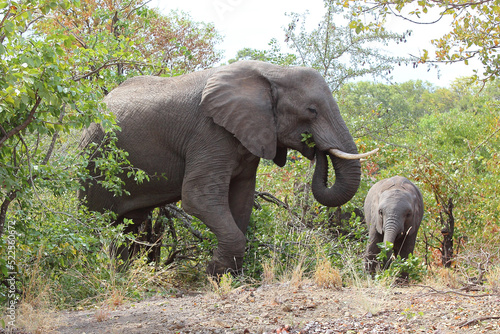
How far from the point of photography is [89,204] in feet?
28.3

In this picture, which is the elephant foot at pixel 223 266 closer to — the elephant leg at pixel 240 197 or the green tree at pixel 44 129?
the elephant leg at pixel 240 197

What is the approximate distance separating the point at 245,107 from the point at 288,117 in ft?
1.85

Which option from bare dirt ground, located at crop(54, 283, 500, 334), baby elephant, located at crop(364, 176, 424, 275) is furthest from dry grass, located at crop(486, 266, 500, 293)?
baby elephant, located at crop(364, 176, 424, 275)

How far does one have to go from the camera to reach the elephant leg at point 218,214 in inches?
303

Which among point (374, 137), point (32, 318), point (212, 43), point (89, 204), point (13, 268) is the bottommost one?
point (32, 318)

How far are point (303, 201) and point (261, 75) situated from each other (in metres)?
2.67

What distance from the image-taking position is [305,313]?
18.1ft

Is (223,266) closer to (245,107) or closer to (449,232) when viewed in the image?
(245,107)

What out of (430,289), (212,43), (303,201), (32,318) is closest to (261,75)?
(303,201)

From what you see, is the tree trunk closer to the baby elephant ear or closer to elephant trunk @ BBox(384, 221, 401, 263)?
elephant trunk @ BBox(384, 221, 401, 263)

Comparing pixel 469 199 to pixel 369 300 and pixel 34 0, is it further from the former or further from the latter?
pixel 34 0

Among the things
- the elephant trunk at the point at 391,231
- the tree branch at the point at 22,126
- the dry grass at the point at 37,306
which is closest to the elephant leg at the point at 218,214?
the dry grass at the point at 37,306

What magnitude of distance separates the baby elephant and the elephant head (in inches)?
56.5

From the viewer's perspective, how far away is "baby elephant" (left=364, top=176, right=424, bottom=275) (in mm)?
8906
